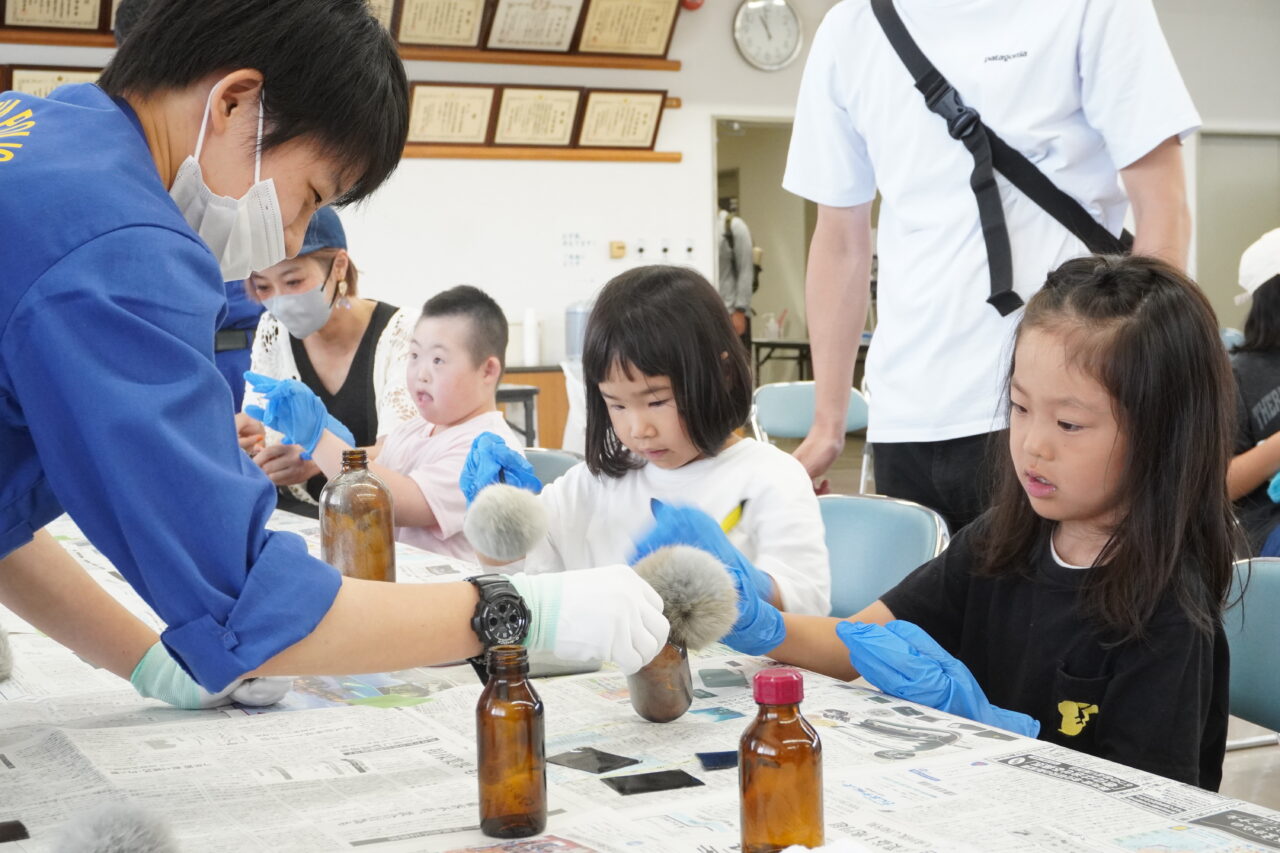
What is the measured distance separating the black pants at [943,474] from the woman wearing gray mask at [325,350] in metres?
1.06

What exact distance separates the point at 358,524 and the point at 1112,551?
92 cm

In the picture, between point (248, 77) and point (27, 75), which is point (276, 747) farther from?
point (27, 75)

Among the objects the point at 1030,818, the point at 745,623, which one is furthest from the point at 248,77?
the point at 1030,818

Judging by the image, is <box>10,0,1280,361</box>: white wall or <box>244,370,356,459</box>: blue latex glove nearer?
<box>244,370,356,459</box>: blue latex glove

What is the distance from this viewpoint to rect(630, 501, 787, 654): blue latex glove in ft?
3.94

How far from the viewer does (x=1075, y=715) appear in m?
1.28

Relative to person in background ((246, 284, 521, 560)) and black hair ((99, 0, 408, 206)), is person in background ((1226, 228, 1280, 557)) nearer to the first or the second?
person in background ((246, 284, 521, 560))

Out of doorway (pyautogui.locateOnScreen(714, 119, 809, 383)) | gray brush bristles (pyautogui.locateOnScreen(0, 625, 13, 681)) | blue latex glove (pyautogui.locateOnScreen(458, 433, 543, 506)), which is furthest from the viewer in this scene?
doorway (pyautogui.locateOnScreen(714, 119, 809, 383))

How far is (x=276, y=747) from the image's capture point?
107cm

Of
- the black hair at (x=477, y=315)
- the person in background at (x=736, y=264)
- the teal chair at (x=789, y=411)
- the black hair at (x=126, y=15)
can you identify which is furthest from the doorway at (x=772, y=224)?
the black hair at (x=126, y=15)

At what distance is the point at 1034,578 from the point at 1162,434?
22cm

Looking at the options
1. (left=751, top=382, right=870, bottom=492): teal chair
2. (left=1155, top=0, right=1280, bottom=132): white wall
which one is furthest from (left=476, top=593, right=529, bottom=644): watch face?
(left=1155, top=0, right=1280, bottom=132): white wall

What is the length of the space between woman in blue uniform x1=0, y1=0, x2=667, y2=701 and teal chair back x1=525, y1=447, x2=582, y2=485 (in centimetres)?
161

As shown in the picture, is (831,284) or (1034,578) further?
(831,284)
